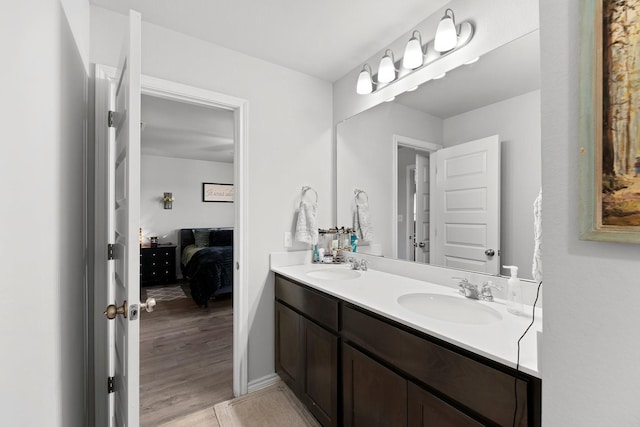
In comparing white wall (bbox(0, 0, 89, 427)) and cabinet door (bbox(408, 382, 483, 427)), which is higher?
white wall (bbox(0, 0, 89, 427))

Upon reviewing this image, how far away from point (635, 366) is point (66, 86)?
5.83 feet

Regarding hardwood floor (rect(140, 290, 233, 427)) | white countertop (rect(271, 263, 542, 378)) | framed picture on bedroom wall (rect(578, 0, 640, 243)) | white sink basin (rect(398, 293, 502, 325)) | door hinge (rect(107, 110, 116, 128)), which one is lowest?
hardwood floor (rect(140, 290, 233, 427))

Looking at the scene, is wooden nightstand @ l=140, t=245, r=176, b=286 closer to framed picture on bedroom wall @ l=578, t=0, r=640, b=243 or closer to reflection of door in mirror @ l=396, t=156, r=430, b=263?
reflection of door in mirror @ l=396, t=156, r=430, b=263

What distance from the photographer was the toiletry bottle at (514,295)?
47.8 inches

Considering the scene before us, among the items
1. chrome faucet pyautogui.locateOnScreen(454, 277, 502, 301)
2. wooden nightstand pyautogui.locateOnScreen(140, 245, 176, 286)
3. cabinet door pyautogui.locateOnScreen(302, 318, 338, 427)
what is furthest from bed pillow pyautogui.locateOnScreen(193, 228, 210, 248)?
chrome faucet pyautogui.locateOnScreen(454, 277, 502, 301)

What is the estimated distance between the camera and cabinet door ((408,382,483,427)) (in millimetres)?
946

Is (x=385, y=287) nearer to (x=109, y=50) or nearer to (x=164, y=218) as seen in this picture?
(x=109, y=50)

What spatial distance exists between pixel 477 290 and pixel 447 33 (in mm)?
1360

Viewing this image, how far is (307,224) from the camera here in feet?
7.80

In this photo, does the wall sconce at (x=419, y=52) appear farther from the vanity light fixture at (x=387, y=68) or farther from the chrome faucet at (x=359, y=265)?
the chrome faucet at (x=359, y=265)

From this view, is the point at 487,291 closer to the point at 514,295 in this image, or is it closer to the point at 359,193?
the point at 514,295

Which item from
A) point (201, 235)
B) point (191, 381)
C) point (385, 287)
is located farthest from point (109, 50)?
point (201, 235)

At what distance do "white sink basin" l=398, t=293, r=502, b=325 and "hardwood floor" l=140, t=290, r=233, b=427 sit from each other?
1536 millimetres

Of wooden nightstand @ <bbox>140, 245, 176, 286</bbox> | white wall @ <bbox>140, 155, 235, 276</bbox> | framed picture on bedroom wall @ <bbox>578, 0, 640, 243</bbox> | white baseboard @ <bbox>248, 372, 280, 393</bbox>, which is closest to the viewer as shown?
framed picture on bedroom wall @ <bbox>578, 0, 640, 243</bbox>
